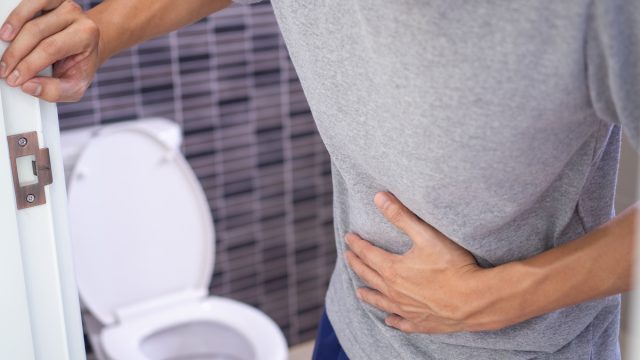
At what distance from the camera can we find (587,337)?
874 mm

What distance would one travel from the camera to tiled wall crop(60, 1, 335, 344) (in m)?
1.90

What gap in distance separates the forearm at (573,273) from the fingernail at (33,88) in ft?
1.67

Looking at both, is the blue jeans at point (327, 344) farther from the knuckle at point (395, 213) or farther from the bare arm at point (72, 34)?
the bare arm at point (72, 34)

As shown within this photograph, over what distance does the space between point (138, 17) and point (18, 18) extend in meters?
0.20

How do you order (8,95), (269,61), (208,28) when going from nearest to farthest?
1. (8,95)
2. (208,28)
3. (269,61)

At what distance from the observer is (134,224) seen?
1778 millimetres

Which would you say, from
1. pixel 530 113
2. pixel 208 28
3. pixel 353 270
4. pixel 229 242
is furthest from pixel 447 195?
pixel 229 242

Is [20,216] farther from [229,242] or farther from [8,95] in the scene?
[229,242]

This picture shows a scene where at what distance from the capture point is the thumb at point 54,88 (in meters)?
0.78

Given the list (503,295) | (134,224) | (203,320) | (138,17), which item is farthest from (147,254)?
(503,295)

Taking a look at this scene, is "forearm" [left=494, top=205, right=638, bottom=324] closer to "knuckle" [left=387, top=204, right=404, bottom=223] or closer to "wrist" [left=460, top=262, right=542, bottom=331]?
"wrist" [left=460, top=262, right=542, bottom=331]

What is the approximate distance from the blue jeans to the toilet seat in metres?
0.59

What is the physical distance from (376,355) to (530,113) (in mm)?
392

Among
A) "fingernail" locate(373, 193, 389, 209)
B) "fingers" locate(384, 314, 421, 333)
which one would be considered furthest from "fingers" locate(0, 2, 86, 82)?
"fingers" locate(384, 314, 421, 333)
